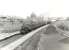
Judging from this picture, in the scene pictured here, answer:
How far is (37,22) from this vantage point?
4.54ft

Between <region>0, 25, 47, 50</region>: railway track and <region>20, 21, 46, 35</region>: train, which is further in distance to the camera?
<region>20, 21, 46, 35</region>: train

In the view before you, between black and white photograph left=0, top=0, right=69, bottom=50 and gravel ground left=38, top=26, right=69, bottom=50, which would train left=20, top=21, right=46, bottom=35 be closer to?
black and white photograph left=0, top=0, right=69, bottom=50

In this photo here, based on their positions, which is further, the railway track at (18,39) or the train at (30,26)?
the train at (30,26)

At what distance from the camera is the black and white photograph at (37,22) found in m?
1.32

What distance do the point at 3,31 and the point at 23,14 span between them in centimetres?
32

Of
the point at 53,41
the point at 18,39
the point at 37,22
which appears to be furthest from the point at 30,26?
the point at 53,41

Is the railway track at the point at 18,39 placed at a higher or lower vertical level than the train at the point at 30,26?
lower

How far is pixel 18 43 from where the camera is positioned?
126 cm

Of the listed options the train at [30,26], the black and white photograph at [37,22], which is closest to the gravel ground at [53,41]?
the black and white photograph at [37,22]

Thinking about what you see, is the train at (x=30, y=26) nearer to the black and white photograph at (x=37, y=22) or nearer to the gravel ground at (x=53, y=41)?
the black and white photograph at (x=37, y=22)

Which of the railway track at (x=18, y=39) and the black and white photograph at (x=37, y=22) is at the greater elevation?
the black and white photograph at (x=37, y=22)

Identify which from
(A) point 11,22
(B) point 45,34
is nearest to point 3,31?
(A) point 11,22

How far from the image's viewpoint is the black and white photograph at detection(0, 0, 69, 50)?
4.34ft

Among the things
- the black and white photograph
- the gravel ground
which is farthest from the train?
the gravel ground
